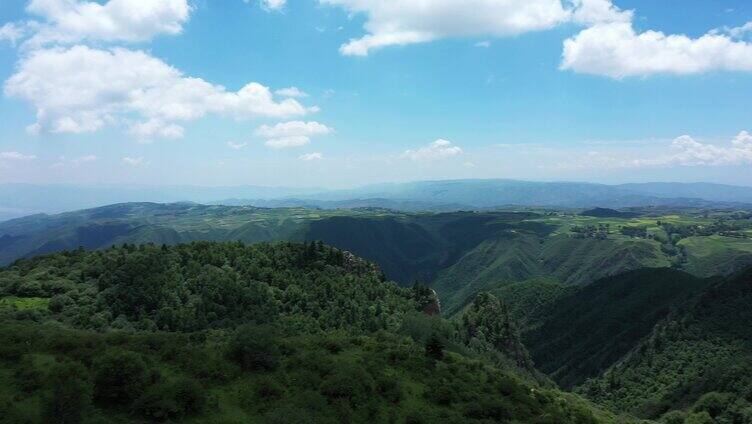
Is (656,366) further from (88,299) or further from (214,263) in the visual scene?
(88,299)

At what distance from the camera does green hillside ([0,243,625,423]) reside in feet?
127

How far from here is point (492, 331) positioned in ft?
464

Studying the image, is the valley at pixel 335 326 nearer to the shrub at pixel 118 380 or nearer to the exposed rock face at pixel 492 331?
the exposed rock face at pixel 492 331

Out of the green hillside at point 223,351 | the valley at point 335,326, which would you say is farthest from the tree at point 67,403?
the valley at point 335,326

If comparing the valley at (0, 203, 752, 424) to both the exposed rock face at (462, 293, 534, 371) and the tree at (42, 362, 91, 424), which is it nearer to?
the exposed rock face at (462, 293, 534, 371)

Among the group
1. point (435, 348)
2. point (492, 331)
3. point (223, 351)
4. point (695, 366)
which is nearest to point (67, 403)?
point (223, 351)

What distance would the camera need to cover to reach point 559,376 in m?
180

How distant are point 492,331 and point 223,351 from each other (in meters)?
106

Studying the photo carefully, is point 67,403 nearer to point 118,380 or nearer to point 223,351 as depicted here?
point 118,380

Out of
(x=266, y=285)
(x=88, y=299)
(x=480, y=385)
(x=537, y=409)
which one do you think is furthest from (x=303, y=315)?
(x=537, y=409)

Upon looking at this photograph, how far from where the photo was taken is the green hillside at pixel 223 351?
127ft

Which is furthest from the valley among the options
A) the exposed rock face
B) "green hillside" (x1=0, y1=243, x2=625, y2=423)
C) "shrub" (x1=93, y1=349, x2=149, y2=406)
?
"shrub" (x1=93, y1=349, x2=149, y2=406)

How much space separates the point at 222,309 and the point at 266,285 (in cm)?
1881

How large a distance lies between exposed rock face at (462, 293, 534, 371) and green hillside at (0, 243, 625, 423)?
34.1 ft
